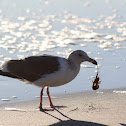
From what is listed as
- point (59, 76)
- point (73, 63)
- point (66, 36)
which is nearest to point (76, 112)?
point (59, 76)

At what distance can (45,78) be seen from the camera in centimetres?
596

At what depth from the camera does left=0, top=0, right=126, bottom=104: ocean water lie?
7.31m

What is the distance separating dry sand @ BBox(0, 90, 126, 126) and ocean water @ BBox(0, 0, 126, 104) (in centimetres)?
43

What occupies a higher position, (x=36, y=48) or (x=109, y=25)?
(x=109, y=25)

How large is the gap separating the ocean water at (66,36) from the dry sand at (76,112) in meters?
0.43

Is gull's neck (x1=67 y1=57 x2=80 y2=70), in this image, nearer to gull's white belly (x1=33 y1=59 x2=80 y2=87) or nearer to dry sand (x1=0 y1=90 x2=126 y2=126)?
gull's white belly (x1=33 y1=59 x2=80 y2=87)

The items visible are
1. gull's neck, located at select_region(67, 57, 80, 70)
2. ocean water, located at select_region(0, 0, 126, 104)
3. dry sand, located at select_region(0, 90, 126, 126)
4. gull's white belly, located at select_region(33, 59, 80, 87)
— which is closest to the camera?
dry sand, located at select_region(0, 90, 126, 126)

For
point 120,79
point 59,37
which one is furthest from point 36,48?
point 120,79

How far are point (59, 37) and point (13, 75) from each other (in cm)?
581

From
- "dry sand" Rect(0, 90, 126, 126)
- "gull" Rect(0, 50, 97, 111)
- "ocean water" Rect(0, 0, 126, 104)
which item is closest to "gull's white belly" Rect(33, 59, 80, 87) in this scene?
"gull" Rect(0, 50, 97, 111)

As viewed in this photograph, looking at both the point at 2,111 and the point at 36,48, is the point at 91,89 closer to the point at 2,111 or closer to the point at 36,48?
the point at 2,111

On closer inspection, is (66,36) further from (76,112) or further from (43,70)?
(76,112)

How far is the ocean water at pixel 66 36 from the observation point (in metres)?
Result: 7.31

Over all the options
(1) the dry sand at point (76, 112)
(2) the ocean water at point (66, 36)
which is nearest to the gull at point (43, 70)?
(1) the dry sand at point (76, 112)
